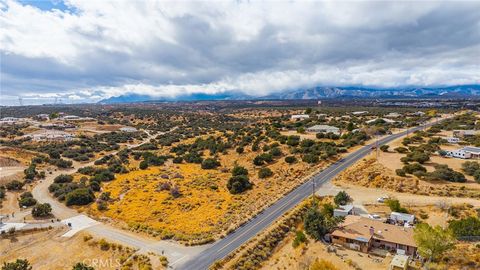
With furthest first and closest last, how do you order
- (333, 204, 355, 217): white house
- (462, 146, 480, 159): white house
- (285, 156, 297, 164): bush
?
1. (285, 156, 297, 164): bush
2. (462, 146, 480, 159): white house
3. (333, 204, 355, 217): white house

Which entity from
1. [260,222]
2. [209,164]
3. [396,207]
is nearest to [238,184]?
[260,222]

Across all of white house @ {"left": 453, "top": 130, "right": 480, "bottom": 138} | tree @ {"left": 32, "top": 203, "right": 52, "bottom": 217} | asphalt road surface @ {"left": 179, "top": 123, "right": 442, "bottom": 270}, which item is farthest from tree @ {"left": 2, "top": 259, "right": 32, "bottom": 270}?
white house @ {"left": 453, "top": 130, "right": 480, "bottom": 138}

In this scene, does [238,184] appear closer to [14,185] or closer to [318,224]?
[318,224]

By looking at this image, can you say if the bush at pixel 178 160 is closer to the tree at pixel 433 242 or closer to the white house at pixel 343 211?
the white house at pixel 343 211

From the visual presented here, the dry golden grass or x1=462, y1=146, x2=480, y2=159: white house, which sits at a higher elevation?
x1=462, y1=146, x2=480, y2=159: white house

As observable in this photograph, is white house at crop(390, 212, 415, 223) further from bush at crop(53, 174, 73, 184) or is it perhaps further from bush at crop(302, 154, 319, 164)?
bush at crop(53, 174, 73, 184)

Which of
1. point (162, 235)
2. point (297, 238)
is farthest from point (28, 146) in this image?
point (297, 238)
